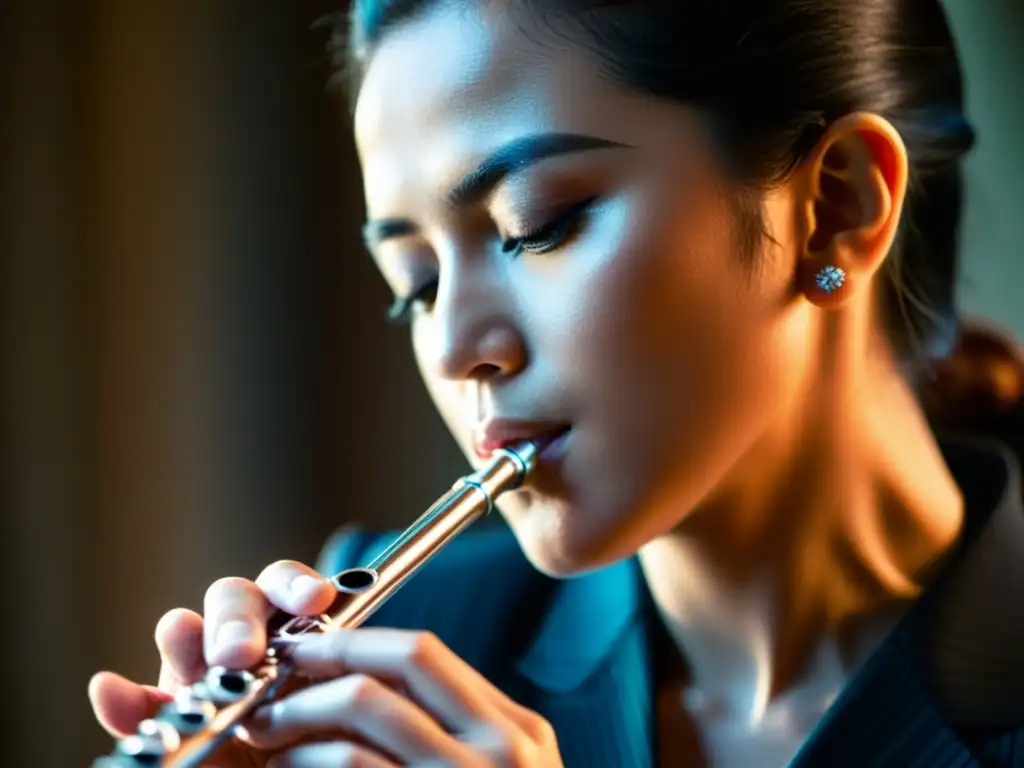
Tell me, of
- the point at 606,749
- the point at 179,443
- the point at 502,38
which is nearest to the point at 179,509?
the point at 179,443

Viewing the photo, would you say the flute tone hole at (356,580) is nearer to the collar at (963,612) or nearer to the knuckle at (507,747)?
the knuckle at (507,747)

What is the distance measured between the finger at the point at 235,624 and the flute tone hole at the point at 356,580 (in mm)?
37

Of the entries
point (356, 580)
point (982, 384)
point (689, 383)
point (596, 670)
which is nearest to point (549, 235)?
point (689, 383)

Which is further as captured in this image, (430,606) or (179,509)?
(179,509)

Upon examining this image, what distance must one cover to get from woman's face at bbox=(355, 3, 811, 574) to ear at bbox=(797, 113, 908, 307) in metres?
0.02

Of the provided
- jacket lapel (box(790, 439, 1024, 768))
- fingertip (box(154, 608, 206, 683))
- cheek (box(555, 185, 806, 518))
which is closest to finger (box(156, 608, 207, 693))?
fingertip (box(154, 608, 206, 683))

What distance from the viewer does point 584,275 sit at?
67cm

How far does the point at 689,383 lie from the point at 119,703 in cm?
34

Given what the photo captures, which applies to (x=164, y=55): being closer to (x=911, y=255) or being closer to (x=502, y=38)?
(x=502, y=38)

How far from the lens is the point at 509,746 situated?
22.1 inches

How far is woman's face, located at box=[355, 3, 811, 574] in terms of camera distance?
2.19 ft

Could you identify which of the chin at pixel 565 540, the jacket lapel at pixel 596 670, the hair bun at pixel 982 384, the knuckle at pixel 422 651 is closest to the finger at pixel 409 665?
the knuckle at pixel 422 651

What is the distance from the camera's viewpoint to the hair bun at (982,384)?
0.95 metres

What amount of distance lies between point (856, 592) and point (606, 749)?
0.64 feet
